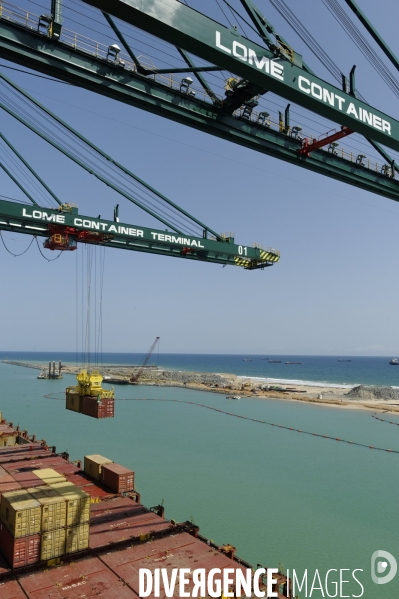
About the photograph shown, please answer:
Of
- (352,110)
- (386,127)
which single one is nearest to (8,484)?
(352,110)

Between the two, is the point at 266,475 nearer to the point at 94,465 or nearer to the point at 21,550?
the point at 94,465

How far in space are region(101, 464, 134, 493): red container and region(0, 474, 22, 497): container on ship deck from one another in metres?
3.26

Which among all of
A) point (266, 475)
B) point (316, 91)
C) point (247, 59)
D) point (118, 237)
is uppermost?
point (316, 91)

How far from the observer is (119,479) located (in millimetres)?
14992

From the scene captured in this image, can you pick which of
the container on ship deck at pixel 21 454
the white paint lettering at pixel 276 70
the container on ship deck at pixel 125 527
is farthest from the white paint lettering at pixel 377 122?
the container on ship deck at pixel 21 454

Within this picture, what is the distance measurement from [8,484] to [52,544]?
587cm

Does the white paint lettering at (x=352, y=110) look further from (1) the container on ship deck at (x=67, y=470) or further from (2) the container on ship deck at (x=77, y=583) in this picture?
(1) the container on ship deck at (x=67, y=470)

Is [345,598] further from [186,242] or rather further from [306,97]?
[186,242]

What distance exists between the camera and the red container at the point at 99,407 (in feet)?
53.5

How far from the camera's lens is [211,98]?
1237 centimetres

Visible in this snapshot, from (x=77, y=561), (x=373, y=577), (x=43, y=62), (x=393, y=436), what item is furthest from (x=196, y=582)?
(x=393, y=436)

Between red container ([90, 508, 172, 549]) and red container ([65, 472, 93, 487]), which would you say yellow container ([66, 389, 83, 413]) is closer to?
red container ([65, 472, 93, 487])

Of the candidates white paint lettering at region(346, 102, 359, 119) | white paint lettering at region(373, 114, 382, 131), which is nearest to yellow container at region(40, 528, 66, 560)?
white paint lettering at region(346, 102, 359, 119)

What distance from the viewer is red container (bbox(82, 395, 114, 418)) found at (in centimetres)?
1630
